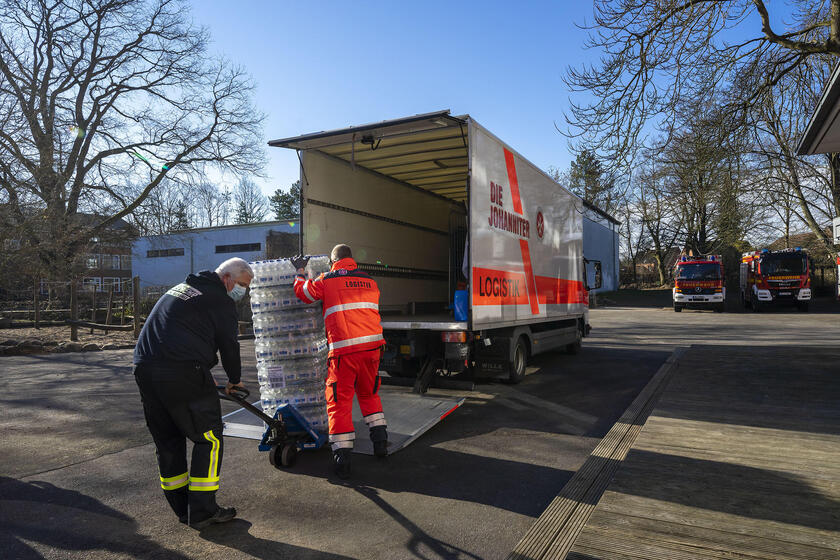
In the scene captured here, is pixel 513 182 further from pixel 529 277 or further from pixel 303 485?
pixel 303 485

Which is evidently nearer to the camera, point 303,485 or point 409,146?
point 303,485

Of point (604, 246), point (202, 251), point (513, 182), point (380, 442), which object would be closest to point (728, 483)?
point (380, 442)

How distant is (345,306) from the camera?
4.43 metres

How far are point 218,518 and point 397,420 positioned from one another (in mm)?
2399

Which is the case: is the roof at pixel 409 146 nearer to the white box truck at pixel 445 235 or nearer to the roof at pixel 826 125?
the white box truck at pixel 445 235

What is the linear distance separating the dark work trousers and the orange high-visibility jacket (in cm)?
122

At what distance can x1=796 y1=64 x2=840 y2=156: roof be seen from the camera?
6.41m

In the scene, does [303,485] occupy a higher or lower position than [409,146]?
lower

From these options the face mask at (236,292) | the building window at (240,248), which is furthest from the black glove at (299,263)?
the building window at (240,248)

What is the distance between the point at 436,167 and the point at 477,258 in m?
2.96

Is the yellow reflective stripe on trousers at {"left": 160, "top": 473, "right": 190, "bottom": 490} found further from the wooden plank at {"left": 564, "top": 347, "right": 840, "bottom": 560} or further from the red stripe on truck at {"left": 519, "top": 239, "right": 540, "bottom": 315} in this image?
the red stripe on truck at {"left": 519, "top": 239, "right": 540, "bottom": 315}

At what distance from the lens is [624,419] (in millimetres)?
5680

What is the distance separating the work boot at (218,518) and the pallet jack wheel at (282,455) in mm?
965

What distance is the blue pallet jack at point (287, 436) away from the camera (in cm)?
432
